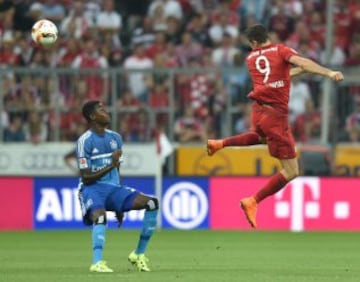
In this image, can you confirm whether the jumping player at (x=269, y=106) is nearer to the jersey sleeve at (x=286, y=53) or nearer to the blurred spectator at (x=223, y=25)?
the jersey sleeve at (x=286, y=53)

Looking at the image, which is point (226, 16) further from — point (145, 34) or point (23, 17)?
point (23, 17)

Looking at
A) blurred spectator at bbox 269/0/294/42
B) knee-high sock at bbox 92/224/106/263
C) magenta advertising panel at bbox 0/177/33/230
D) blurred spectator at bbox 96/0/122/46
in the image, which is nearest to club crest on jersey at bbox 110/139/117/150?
knee-high sock at bbox 92/224/106/263

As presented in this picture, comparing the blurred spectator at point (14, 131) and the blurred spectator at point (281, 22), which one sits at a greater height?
the blurred spectator at point (281, 22)

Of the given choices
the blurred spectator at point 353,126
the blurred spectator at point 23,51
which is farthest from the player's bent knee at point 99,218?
the blurred spectator at point 23,51

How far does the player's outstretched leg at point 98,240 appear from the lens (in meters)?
14.3

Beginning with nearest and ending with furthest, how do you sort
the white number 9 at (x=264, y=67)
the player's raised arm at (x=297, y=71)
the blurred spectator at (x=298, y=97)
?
the player's raised arm at (x=297, y=71) → the white number 9 at (x=264, y=67) → the blurred spectator at (x=298, y=97)

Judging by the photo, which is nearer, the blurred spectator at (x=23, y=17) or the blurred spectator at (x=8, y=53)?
the blurred spectator at (x=8, y=53)

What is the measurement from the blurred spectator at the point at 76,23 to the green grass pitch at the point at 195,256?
555cm

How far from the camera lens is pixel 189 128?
84.0 feet

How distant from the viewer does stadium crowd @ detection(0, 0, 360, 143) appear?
25.4 metres

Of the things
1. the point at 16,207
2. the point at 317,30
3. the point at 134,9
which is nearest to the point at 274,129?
the point at 16,207

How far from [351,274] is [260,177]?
9.38 m

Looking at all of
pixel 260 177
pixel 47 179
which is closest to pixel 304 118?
pixel 260 177

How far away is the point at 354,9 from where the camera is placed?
27.8 meters
